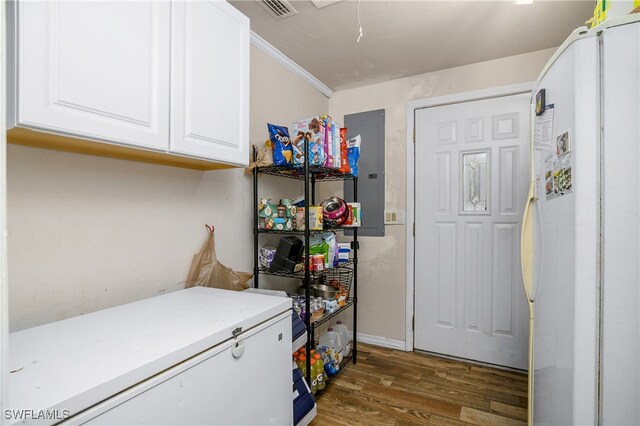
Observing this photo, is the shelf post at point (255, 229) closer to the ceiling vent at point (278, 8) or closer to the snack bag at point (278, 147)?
the snack bag at point (278, 147)

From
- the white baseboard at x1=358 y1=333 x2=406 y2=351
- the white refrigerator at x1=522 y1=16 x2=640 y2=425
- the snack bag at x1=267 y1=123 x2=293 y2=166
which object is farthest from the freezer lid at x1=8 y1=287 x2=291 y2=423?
the white baseboard at x1=358 y1=333 x2=406 y2=351

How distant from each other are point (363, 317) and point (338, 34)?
7.61 feet

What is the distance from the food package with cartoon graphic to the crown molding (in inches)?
25.2

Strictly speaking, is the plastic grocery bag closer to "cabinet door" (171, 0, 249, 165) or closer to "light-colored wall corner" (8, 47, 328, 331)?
"light-colored wall corner" (8, 47, 328, 331)

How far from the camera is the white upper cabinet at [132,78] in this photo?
2.75 ft

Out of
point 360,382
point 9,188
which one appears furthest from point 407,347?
point 9,188

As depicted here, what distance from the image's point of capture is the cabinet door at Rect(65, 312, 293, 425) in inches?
29.5

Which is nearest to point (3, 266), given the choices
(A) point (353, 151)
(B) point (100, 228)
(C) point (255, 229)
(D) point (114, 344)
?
A: (D) point (114, 344)

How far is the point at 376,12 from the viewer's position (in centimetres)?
179

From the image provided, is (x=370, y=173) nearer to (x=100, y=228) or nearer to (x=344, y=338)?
(x=344, y=338)

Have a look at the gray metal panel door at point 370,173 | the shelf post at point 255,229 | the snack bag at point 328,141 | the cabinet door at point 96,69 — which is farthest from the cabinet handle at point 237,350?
the gray metal panel door at point 370,173

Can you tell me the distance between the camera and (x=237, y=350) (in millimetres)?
1045

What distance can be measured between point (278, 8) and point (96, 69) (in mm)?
1141
